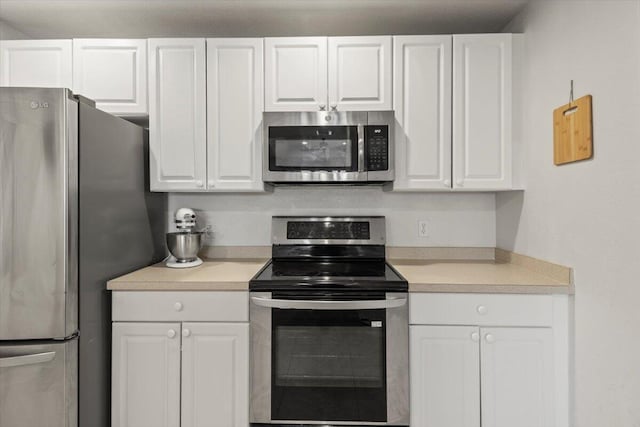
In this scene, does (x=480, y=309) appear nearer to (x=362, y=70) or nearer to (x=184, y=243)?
(x=362, y=70)

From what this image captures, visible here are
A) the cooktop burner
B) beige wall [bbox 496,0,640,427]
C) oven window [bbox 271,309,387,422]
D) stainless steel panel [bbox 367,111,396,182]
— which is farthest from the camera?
the cooktop burner

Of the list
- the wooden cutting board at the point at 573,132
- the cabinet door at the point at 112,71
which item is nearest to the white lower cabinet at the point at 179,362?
the cabinet door at the point at 112,71

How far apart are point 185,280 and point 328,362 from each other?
76 centimetres

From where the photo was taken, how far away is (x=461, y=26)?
88.0 inches

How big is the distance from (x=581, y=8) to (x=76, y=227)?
7.39 ft

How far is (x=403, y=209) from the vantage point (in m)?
2.40

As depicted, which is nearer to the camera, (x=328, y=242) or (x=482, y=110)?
(x=482, y=110)

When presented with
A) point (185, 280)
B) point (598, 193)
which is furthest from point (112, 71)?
point (598, 193)

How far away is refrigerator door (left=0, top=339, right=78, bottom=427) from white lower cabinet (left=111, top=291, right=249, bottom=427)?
0.72 feet

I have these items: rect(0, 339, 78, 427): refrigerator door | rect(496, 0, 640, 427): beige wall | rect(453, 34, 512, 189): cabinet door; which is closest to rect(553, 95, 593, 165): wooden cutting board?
rect(496, 0, 640, 427): beige wall

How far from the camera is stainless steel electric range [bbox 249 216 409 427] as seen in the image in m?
1.68

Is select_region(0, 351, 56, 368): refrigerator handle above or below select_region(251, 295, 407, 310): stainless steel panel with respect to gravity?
below

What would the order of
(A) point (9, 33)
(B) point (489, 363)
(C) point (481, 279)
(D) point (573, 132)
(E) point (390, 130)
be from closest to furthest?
(D) point (573, 132) → (B) point (489, 363) → (C) point (481, 279) → (E) point (390, 130) → (A) point (9, 33)

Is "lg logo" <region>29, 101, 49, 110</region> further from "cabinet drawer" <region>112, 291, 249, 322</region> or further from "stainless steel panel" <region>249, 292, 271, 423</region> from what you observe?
"stainless steel panel" <region>249, 292, 271, 423</region>
